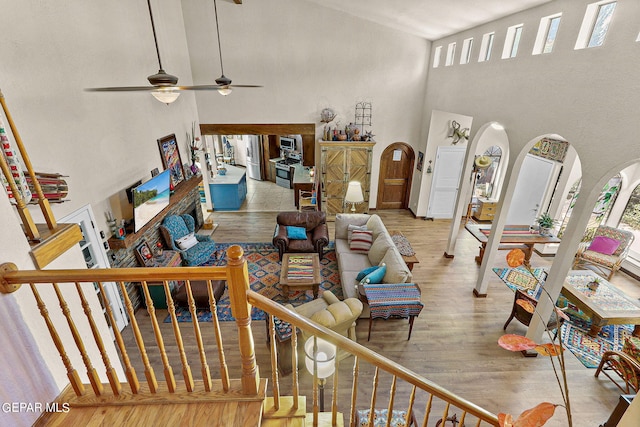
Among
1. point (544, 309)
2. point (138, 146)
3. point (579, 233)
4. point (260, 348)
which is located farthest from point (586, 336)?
point (138, 146)

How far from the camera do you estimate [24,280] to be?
4.80 ft

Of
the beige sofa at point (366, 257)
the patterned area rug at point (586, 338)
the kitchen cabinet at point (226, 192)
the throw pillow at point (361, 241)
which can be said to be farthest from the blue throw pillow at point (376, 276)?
the kitchen cabinet at point (226, 192)

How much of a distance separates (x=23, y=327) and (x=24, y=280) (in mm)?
291

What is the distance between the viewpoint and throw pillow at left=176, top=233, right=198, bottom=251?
578 centimetres

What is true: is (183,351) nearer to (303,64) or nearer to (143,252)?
(143,252)

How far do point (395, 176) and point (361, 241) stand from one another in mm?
3521

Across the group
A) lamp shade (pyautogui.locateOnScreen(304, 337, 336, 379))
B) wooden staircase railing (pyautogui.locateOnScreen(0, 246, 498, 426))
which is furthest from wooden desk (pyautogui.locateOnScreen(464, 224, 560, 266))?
wooden staircase railing (pyautogui.locateOnScreen(0, 246, 498, 426))

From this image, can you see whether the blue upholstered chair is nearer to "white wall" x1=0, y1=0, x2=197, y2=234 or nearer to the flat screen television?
the flat screen television

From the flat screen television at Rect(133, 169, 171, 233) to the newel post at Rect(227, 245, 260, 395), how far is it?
3.77 metres

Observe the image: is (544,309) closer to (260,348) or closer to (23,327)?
(260,348)

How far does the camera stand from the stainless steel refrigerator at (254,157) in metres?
11.3

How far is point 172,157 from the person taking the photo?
6.17 metres

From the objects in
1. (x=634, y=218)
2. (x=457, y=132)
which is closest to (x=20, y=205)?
(x=457, y=132)

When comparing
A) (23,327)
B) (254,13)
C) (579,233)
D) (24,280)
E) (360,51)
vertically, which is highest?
(254,13)
